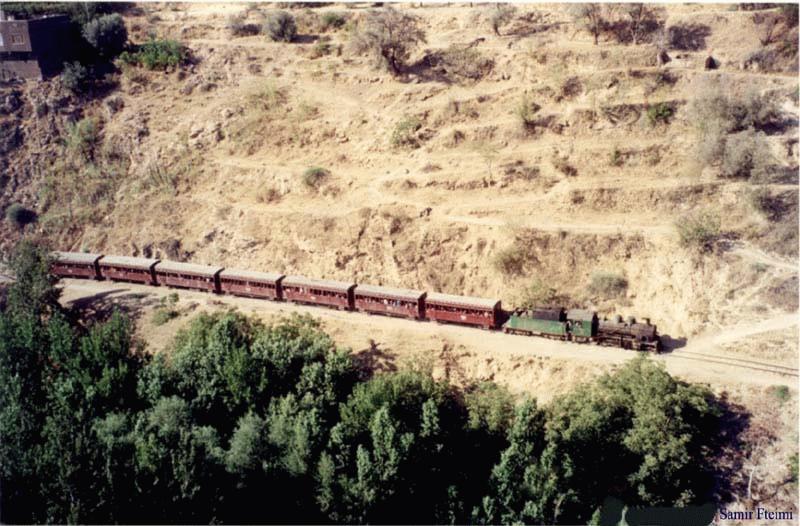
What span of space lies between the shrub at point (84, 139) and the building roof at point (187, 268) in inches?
576

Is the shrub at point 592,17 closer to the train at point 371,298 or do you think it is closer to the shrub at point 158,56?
the train at point 371,298

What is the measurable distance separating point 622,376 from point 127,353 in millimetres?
25636

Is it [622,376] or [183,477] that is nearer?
[183,477]

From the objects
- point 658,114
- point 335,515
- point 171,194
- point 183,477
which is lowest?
point 335,515

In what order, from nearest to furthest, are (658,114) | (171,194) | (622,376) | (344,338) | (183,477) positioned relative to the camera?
(183,477)
(622,376)
(344,338)
(658,114)
(171,194)

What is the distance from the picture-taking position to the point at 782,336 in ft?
124

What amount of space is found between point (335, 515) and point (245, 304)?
1995 centimetres

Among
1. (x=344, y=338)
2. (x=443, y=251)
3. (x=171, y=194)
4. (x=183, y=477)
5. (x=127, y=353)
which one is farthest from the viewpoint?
(x=171, y=194)

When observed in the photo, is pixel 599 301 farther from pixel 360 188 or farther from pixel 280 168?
pixel 280 168

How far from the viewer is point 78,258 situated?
4981 cm

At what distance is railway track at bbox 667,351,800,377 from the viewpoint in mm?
36688

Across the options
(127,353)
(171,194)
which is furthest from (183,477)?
(171,194)

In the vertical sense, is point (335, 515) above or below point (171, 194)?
below

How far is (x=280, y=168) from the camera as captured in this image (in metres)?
52.0
